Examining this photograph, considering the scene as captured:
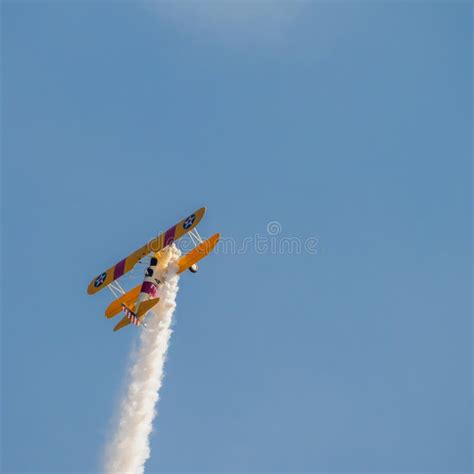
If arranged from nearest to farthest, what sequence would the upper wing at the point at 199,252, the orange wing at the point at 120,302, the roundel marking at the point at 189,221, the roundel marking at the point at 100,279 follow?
the upper wing at the point at 199,252, the roundel marking at the point at 189,221, the orange wing at the point at 120,302, the roundel marking at the point at 100,279

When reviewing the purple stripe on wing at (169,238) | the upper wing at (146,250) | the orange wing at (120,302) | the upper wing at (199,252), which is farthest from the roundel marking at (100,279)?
the upper wing at (199,252)

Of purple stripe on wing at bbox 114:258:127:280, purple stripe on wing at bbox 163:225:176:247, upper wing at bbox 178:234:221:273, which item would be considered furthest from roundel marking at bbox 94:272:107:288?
upper wing at bbox 178:234:221:273

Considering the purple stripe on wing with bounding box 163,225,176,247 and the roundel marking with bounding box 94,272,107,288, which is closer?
the purple stripe on wing with bounding box 163,225,176,247

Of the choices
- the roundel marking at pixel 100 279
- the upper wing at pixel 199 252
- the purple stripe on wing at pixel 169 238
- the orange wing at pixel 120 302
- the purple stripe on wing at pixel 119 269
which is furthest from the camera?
the roundel marking at pixel 100 279

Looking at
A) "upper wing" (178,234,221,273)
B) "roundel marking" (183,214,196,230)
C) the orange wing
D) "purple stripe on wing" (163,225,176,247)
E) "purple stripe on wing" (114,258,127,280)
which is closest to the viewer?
"upper wing" (178,234,221,273)

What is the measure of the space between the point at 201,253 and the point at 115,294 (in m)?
A: 5.53

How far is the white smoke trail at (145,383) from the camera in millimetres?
60094

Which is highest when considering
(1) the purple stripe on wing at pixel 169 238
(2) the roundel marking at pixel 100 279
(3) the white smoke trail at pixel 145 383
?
(1) the purple stripe on wing at pixel 169 238

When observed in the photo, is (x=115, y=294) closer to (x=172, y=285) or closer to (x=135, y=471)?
(x=172, y=285)

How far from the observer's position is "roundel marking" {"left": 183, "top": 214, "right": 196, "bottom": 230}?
59.9 metres

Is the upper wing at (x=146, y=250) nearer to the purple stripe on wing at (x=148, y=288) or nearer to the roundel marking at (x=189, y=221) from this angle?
the roundel marking at (x=189, y=221)

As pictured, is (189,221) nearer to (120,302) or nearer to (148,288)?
(148,288)

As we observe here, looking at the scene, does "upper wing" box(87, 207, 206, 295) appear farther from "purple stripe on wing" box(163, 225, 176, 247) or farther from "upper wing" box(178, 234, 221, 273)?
"upper wing" box(178, 234, 221, 273)

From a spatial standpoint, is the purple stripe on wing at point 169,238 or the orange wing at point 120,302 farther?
the orange wing at point 120,302
